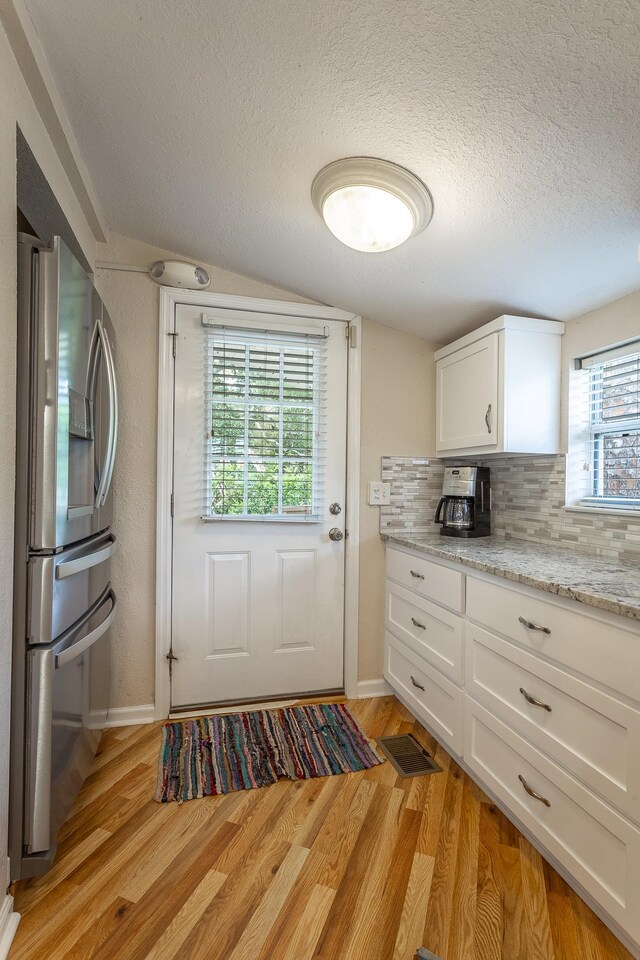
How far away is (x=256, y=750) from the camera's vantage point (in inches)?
77.6

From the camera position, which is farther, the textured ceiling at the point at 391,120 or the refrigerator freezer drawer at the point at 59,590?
the refrigerator freezer drawer at the point at 59,590

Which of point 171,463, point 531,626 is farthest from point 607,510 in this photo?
point 171,463

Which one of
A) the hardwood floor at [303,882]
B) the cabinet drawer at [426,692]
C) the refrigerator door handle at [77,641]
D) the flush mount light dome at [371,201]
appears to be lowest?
the hardwood floor at [303,882]

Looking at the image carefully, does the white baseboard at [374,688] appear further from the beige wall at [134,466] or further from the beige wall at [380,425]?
the beige wall at [134,466]

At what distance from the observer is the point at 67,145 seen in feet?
5.03

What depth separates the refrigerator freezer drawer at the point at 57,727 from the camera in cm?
121

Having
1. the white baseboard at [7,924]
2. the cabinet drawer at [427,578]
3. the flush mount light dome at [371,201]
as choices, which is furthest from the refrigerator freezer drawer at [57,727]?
the flush mount light dome at [371,201]

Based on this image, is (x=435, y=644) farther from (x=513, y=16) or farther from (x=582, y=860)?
(x=513, y=16)

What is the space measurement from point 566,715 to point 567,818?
28 centimetres

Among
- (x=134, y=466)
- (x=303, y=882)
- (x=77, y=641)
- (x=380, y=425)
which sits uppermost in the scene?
(x=380, y=425)

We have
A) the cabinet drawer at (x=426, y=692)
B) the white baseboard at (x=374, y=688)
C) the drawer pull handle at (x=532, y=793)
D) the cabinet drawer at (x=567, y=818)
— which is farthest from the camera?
the white baseboard at (x=374, y=688)

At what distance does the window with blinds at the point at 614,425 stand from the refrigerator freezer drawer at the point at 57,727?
2059mm

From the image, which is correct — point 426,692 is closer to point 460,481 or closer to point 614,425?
point 460,481

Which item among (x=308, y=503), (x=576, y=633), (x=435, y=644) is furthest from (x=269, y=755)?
(x=576, y=633)
